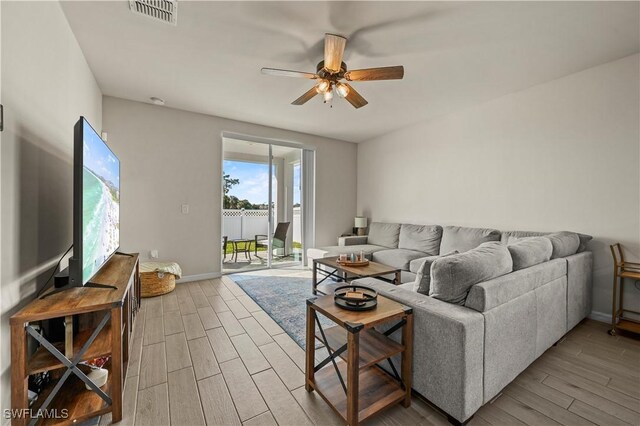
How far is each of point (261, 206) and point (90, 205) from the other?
3326mm

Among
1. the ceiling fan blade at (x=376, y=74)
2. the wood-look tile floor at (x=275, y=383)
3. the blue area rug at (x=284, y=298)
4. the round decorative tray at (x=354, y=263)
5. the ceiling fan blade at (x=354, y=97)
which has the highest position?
the ceiling fan blade at (x=376, y=74)

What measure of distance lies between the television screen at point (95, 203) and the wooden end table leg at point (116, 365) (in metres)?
0.28

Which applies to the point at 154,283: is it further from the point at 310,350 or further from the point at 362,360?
the point at 362,360

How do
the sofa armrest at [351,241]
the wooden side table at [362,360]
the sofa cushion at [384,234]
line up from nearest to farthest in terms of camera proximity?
1. the wooden side table at [362,360]
2. the sofa cushion at [384,234]
3. the sofa armrest at [351,241]

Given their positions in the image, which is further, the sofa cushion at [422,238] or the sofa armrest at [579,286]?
the sofa cushion at [422,238]

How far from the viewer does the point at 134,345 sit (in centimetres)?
220

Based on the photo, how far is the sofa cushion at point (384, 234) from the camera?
4563mm

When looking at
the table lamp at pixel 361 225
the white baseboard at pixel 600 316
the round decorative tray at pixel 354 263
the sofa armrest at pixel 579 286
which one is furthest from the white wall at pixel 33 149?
the white baseboard at pixel 600 316

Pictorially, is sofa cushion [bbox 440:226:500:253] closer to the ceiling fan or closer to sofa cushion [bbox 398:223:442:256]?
sofa cushion [bbox 398:223:442:256]

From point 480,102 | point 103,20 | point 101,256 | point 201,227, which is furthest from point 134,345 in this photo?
point 480,102

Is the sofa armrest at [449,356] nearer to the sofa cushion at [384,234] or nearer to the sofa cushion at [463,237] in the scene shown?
the sofa cushion at [463,237]

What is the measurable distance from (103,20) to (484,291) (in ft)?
10.7

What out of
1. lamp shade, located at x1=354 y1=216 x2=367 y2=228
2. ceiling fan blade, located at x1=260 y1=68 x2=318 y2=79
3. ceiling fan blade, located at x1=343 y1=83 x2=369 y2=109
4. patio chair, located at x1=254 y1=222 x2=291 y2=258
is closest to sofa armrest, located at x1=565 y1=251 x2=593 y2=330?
ceiling fan blade, located at x1=343 y1=83 x2=369 y2=109

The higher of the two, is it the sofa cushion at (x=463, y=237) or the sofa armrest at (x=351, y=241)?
the sofa cushion at (x=463, y=237)
